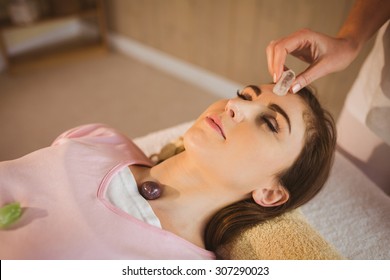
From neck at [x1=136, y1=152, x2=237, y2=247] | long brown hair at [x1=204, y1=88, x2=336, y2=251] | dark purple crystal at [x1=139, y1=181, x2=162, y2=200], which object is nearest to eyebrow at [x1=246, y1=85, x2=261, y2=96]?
long brown hair at [x1=204, y1=88, x2=336, y2=251]

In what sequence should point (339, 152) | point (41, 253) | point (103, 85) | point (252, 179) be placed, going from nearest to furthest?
1. point (41, 253)
2. point (252, 179)
3. point (339, 152)
4. point (103, 85)

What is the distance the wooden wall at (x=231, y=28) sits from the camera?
1.85m

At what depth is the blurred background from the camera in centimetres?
201

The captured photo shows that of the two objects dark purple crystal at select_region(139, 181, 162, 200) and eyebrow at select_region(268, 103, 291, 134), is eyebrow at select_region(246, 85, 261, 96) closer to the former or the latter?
eyebrow at select_region(268, 103, 291, 134)

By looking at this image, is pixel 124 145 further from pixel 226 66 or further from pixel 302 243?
pixel 226 66

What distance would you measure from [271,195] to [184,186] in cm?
25

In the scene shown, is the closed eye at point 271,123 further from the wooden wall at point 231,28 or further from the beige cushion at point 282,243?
the wooden wall at point 231,28

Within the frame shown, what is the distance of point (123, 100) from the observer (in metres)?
2.53

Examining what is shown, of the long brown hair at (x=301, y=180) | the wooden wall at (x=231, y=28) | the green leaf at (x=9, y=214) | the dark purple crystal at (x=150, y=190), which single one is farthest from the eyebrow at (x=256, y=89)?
the wooden wall at (x=231, y=28)

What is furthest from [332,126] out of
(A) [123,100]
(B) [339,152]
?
(A) [123,100]

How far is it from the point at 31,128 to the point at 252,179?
1.83 m

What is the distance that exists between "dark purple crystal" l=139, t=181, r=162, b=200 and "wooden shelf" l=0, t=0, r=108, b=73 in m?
2.36

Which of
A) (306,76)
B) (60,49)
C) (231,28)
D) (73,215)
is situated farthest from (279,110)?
(60,49)

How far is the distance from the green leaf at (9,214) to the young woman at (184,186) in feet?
0.04
